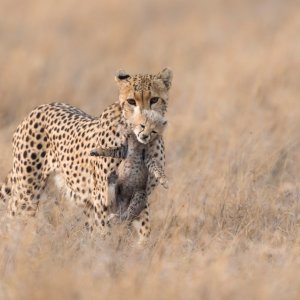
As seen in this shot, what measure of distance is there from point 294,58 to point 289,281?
16.6 ft

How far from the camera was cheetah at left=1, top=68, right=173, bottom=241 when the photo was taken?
471 centimetres

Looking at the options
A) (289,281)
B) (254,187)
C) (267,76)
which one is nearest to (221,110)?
(267,76)

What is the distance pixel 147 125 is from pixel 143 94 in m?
0.20

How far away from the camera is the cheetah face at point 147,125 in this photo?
4426 mm

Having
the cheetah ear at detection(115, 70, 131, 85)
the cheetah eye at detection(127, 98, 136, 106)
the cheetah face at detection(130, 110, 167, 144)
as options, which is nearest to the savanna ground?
the cheetah face at detection(130, 110, 167, 144)

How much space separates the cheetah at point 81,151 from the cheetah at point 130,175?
45mm

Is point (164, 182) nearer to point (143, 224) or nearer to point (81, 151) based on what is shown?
point (143, 224)

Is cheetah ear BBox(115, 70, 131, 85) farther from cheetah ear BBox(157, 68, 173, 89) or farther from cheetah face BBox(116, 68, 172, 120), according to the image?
cheetah ear BBox(157, 68, 173, 89)

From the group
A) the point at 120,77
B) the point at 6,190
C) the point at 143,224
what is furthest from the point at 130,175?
the point at 6,190

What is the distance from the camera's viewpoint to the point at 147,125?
4.46m

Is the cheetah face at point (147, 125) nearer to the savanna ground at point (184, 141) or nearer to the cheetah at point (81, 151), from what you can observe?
the cheetah at point (81, 151)

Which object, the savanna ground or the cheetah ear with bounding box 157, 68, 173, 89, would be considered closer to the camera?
the savanna ground

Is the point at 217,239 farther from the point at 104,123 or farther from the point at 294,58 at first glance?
the point at 294,58

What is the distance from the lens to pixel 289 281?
387 centimetres
